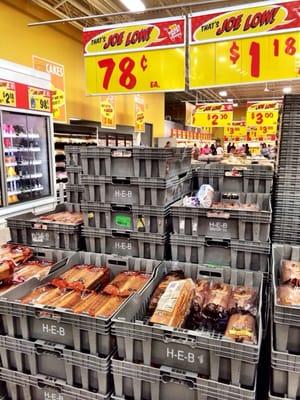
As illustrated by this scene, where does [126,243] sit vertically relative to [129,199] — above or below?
below

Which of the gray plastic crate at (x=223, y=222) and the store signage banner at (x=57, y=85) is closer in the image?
the gray plastic crate at (x=223, y=222)

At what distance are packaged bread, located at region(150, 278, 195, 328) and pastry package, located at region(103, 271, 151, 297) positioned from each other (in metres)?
0.24

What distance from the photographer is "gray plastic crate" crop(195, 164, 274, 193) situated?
10.2 ft

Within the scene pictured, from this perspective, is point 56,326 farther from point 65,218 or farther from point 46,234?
point 65,218

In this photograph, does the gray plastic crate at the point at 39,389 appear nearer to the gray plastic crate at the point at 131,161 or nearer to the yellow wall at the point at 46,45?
the gray plastic crate at the point at 131,161

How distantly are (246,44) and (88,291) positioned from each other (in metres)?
3.60

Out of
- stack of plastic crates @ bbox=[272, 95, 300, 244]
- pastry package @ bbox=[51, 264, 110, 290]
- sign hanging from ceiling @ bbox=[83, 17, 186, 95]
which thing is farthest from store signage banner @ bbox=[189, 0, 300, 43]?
pastry package @ bbox=[51, 264, 110, 290]

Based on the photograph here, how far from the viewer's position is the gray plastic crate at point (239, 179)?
3109 millimetres

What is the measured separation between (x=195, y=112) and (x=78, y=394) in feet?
41.0

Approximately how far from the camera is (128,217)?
2.49 m

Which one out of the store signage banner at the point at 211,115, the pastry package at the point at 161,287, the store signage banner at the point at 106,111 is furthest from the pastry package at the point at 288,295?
the store signage banner at the point at 211,115

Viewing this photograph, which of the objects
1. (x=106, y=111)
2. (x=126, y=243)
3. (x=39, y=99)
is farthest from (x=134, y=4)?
(x=126, y=243)

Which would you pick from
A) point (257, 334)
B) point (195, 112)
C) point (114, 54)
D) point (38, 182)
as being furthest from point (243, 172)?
point (195, 112)

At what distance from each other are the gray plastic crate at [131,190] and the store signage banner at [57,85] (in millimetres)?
5894
